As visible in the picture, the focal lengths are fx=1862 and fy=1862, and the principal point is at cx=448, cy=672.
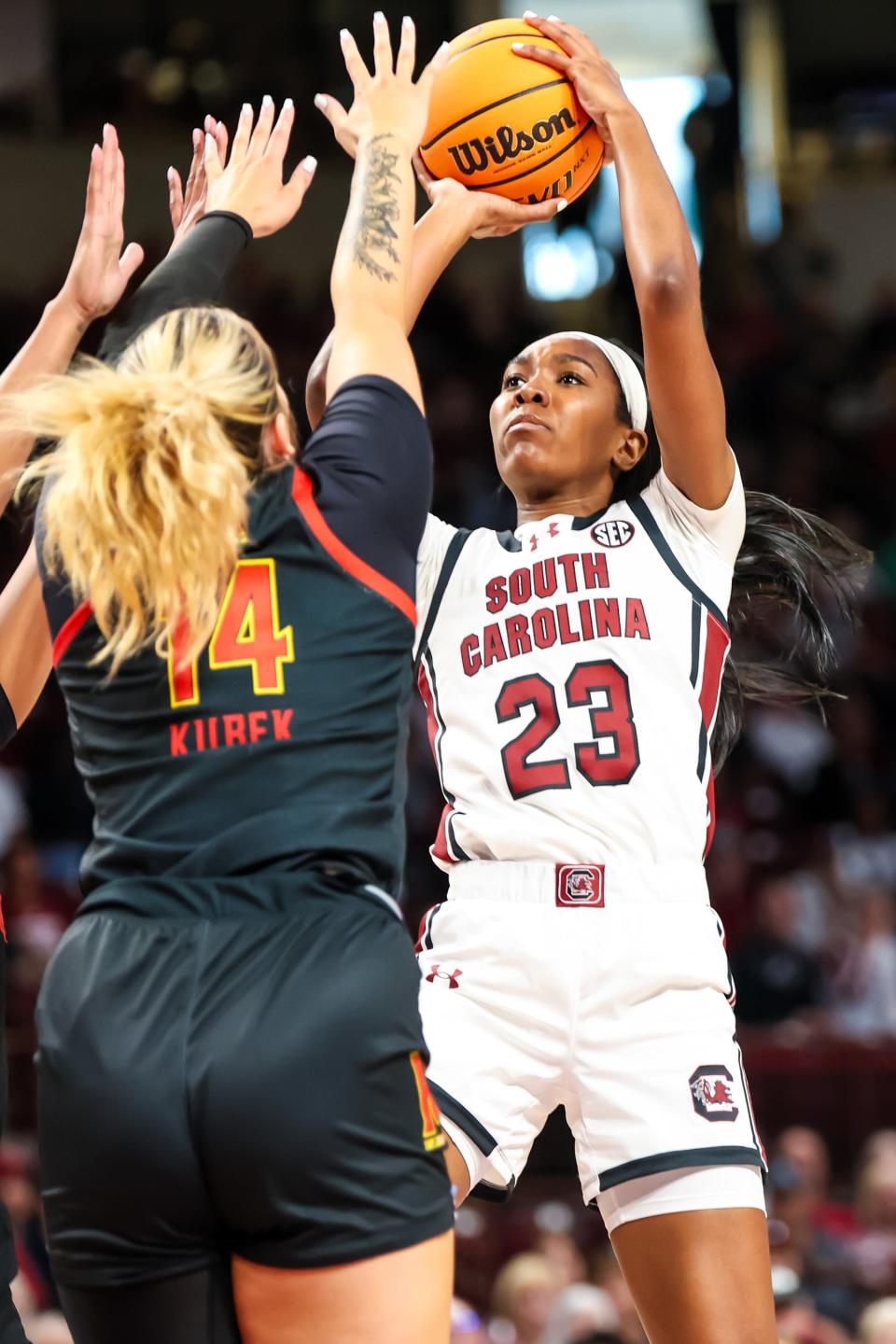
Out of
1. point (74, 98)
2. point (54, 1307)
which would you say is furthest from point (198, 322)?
point (74, 98)

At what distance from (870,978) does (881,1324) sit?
3821 millimetres

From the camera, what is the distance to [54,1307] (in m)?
7.16

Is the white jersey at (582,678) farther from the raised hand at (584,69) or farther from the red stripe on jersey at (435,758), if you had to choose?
the raised hand at (584,69)

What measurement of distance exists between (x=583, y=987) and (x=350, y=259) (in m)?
1.48

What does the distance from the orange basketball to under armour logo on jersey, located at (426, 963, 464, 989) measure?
5.34ft

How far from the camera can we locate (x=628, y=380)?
413 centimetres

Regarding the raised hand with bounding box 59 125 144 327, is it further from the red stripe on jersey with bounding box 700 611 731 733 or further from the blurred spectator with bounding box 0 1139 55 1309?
the blurred spectator with bounding box 0 1139 55 1309

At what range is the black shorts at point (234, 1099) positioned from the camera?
7.84 ft

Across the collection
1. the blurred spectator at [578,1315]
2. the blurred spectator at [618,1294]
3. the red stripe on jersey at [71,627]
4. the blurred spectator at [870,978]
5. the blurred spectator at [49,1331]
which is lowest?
the blurred spectator at [618,1294]

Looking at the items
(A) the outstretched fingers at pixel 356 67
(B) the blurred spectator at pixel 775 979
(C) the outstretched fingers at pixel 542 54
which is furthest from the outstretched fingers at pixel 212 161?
(B) the blurred spectator at pixel 775 979

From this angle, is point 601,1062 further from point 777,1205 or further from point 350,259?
point 777,1205

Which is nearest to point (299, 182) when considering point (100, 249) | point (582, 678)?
point (100, 249)

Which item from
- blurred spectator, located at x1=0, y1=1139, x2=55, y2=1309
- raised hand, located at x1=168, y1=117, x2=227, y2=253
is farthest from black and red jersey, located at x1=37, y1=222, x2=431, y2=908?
blurred spectator, located at x1=0, y1=1139, x2=55, y2=1309

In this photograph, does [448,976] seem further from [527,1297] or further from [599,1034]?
[527,1297]
